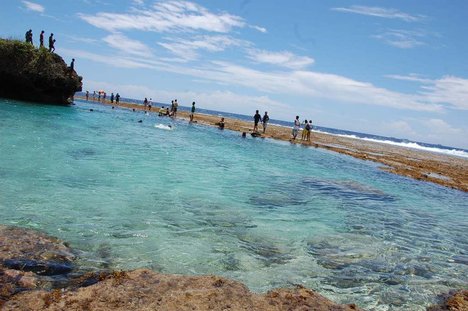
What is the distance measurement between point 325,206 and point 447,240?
13.8 feet

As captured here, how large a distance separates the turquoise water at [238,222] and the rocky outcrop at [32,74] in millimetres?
28200

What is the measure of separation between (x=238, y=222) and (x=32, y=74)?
4258 cm

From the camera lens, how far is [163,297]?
524cm

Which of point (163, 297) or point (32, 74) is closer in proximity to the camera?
point (163, 297)

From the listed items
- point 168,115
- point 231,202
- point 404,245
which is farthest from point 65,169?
point 168,115

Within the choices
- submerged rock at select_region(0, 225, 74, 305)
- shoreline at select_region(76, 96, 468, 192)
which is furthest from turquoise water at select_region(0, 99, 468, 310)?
shoreline at select_region(76, 96, 468, 192)

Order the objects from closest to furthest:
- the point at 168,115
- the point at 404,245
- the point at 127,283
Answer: the point at 127,283 < the point at 404,245 < the point at 168,115

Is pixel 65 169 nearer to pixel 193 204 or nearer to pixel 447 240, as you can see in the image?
pixel 193 204

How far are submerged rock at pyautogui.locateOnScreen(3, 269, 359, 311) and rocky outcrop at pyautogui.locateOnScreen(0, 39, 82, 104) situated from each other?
45.3m

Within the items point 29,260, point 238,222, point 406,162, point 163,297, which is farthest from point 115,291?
point 406,162

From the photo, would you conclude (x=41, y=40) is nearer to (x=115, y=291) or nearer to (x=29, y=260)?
(x=29, y=260)

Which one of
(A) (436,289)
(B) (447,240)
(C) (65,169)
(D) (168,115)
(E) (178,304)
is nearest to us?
(E) (178,304)

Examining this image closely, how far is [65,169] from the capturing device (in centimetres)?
1439

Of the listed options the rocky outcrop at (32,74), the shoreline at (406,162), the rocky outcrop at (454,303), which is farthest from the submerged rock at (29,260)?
the rocky outcrop at (32,74)
